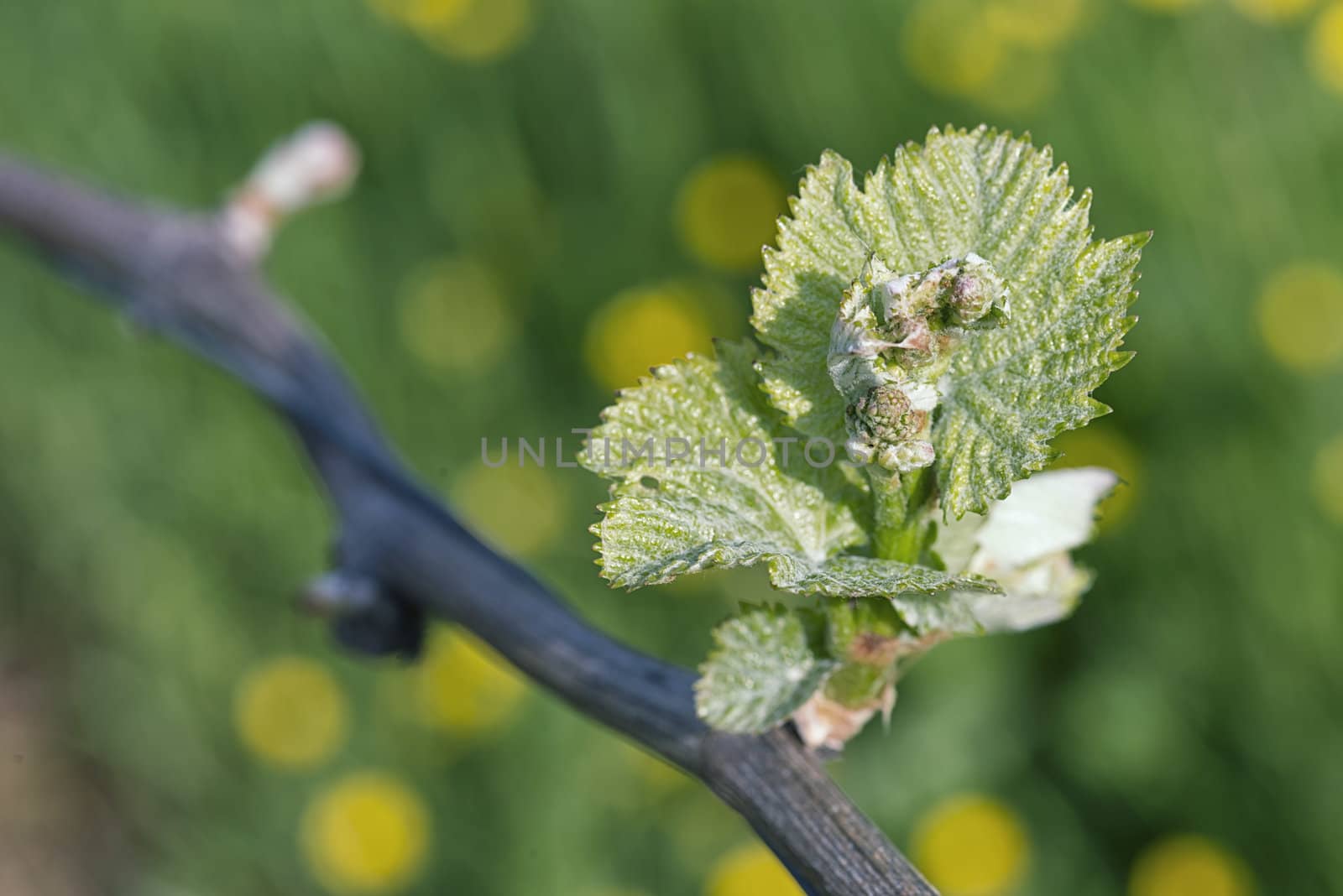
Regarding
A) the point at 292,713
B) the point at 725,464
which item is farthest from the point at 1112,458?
the point at 725,464

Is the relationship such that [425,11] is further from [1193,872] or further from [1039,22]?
[1193,872]

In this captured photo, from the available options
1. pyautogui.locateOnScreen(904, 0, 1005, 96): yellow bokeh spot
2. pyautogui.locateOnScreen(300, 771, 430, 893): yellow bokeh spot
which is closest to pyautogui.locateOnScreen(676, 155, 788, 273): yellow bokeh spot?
pyautogui.locateOnScreen(904, 0, 1005, 96): yellow bokeh spot

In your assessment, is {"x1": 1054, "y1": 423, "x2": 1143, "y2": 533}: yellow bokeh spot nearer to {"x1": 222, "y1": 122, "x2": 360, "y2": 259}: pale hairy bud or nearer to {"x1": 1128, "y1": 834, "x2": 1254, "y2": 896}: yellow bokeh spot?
{"x1": 1128, "y1": 834, "x2": 1254, "y2": 896}: yellow bokeh spot

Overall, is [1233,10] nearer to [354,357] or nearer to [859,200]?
[354,357]

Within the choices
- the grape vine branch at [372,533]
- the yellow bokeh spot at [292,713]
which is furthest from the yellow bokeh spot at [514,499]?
the grape vine branch at [372,533]

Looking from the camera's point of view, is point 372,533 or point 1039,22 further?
point 1039,22

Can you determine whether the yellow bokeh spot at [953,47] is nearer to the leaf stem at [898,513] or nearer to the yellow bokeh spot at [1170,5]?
the yellow bokeh spot at [1170,5]
